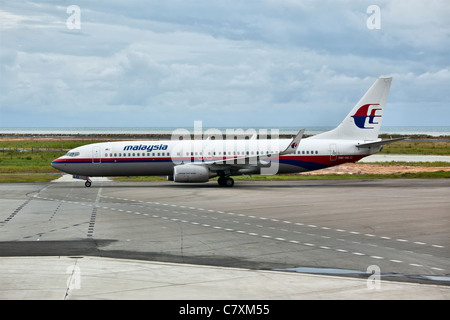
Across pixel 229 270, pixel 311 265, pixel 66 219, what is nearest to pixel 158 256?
pixel 229 270

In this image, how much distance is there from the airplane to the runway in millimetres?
3160

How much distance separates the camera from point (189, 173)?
154 feet

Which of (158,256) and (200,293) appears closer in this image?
(200,293)

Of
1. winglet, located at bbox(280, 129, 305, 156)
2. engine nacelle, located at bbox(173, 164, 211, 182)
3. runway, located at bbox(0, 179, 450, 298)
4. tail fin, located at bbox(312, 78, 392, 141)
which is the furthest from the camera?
tail fin, located at bbox(312, 78, 392, 141)

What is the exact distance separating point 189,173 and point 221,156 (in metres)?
3.64

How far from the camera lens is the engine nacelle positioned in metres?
47.0

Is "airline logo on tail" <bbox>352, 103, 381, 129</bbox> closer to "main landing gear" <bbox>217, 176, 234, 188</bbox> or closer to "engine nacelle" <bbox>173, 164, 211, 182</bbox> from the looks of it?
"main landing gear" <bbox>217, 176, 234, 188</bbox>

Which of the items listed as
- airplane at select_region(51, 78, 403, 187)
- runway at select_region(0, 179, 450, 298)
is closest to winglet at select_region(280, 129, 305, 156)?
airplane at select_region(51, 78, 403, 187)

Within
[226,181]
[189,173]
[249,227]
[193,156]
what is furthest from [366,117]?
[249,227]

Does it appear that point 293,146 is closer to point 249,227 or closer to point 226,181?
point 226,181

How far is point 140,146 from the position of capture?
49.1 metres

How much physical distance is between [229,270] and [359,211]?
1678 cm

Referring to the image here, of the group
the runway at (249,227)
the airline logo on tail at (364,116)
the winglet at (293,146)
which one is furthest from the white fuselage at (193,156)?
the runway at (249,227)
